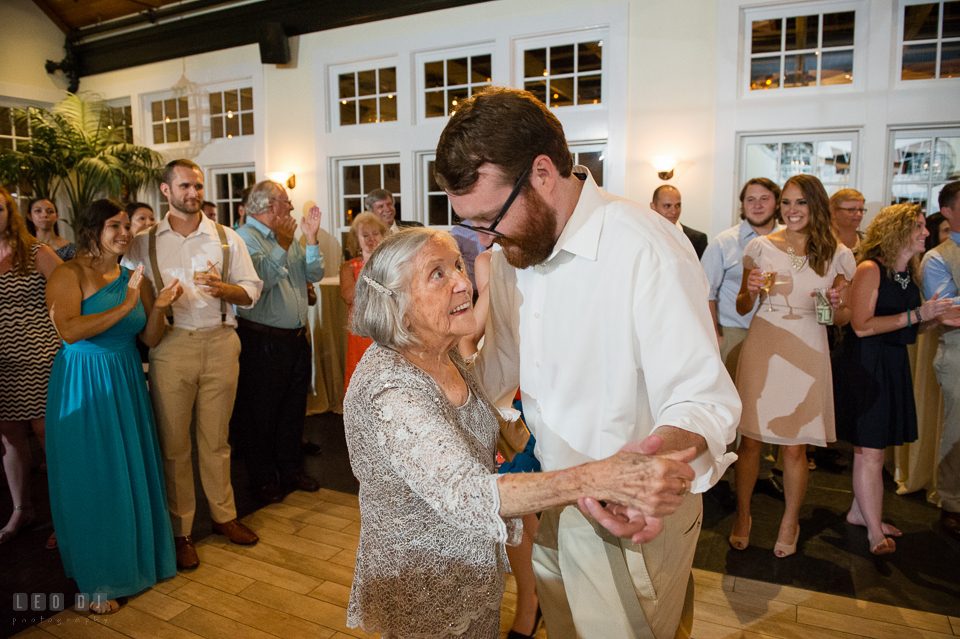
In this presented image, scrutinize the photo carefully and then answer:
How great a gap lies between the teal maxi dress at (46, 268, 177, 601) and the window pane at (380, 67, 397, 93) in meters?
4.58

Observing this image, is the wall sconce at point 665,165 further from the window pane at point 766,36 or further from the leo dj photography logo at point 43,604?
the leo dj photography logo at point 43,604

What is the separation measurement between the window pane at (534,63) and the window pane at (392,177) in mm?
1779

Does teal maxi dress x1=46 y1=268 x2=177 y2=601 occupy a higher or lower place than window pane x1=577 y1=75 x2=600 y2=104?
lower

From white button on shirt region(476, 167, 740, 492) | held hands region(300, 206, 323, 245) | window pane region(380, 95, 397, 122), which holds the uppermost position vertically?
window pane region(380, 95, 397, 122)

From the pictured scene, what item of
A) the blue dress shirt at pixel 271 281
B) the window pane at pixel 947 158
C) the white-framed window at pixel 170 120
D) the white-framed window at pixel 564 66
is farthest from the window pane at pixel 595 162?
the white-framed window at pixel 170 120

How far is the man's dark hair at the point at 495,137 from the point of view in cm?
133

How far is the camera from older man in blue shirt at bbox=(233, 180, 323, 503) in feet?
12.5

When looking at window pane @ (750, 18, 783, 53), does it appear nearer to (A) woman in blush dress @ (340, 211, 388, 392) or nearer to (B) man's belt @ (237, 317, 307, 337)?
(A) woman in blush dress @ (340, 211, 388, 392)

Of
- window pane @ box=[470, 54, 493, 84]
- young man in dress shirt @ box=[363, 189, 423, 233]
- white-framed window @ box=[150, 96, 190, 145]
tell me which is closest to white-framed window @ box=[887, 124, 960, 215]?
window pane @ box=[470, 54, 493, 84]

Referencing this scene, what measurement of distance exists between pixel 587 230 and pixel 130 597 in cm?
271

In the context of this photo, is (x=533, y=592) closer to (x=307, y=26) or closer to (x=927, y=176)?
(x=927, y=176)

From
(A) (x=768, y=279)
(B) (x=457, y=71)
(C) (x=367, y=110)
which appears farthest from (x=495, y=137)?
(C) (x=367, y=110)

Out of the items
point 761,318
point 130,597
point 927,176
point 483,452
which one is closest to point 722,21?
point 927,176

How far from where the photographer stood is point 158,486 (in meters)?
2.83
